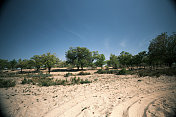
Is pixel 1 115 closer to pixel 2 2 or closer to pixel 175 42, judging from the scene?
pixel 2 2

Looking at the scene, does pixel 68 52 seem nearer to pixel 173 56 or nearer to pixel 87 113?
pixel 87 113

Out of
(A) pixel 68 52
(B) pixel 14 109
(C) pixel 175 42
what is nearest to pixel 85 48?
(A) pixel 68 52

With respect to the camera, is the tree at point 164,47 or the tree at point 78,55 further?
the tree at point 78,55

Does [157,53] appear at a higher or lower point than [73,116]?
higher

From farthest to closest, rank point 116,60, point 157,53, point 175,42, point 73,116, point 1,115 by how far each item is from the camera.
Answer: point 116,60 → point 157,53 → point 175,42 → point 1,115 → point 73,116

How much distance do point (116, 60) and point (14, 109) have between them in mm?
55879

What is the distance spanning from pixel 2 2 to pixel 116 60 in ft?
184

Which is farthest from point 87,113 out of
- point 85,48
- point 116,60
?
point 116,60

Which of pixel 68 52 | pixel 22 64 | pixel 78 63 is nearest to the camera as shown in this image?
pixel 22 64

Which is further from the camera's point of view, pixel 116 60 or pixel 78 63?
pixel 116 60

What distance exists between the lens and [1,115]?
3414 mm

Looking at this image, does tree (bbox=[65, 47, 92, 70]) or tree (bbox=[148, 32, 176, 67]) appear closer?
tree (bbox=[148, 32, 176, 67])


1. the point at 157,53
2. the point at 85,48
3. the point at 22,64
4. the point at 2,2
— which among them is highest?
the point at 85,48

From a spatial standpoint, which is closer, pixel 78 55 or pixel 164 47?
pixel 164 47
